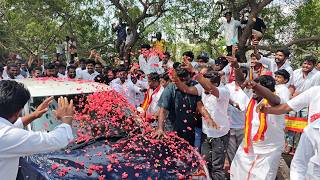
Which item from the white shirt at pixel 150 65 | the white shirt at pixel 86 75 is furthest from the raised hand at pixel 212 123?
the white shirt at pixel 150 65

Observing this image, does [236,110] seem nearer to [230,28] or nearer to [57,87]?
[57,87]

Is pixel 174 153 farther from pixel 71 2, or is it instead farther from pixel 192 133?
pixel 71 2

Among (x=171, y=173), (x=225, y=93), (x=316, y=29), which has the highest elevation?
(x=316, y=29)

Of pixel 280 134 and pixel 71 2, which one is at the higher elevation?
pixel 71 2

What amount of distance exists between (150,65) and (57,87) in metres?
6.05

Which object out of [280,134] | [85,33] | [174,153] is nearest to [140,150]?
[174,153]

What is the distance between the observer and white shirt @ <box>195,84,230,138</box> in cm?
629

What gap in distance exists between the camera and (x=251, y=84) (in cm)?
399

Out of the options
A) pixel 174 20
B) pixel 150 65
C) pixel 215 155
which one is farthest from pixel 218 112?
pixel 174 20

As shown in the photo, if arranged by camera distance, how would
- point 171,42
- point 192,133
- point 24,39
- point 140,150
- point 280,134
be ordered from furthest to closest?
point 24,39
point 171,42
point 192,133
point 280,134
point 140,150

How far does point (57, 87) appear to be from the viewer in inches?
217

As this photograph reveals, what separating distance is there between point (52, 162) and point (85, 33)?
12809 millimetres

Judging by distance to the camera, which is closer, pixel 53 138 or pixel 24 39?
pixel 53 138

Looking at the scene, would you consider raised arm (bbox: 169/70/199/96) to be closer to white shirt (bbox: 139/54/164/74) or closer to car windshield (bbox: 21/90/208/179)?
car windshield (bbox: 21/90/208/179)
